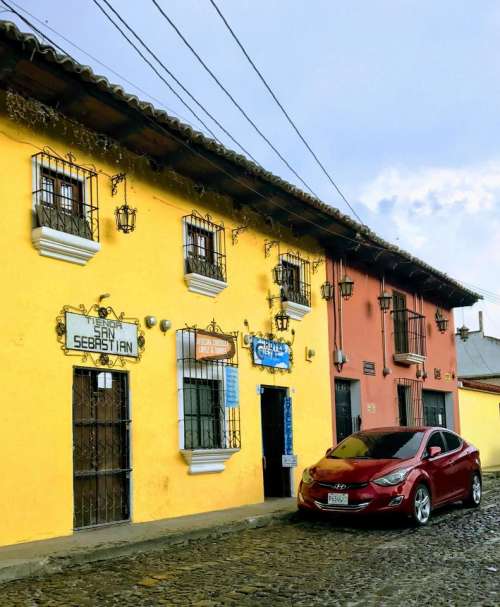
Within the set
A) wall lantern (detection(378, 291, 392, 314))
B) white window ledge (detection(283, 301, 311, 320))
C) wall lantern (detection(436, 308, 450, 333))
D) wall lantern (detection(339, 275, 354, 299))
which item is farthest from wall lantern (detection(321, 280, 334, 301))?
wall lantern (detection(436, 308, 450, 333))

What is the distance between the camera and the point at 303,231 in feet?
49.4

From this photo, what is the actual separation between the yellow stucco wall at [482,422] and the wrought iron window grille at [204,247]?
12.2 metres

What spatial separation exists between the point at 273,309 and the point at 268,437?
2.36 metres

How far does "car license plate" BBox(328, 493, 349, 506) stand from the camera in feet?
33.1

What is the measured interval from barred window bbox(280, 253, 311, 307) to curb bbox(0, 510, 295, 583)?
4.49 metres

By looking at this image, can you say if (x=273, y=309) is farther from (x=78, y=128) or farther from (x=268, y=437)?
(x=78, y=128)

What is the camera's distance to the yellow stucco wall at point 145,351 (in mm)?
8891

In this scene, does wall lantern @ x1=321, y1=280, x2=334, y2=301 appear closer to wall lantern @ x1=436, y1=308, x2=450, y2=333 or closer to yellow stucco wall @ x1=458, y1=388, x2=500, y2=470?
wall lantern @ x1=436, y1=308, x2=450, y2=333

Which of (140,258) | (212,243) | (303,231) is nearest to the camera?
(140,258)

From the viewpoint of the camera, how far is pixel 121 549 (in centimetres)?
841

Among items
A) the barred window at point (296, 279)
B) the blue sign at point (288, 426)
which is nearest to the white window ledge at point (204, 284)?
the barred window at point (296, 279)

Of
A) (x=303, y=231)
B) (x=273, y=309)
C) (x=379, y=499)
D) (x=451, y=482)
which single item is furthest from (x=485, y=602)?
(x=303, y=231)

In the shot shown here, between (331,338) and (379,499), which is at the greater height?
(331,338)

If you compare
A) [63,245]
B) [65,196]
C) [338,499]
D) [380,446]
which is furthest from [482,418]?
[63,245]
